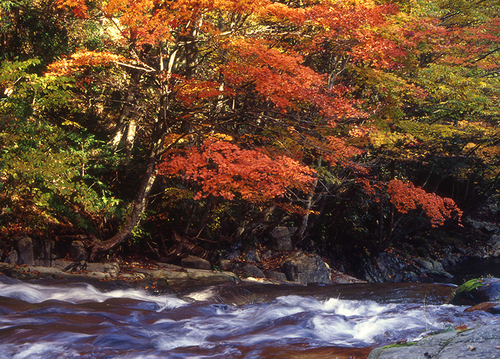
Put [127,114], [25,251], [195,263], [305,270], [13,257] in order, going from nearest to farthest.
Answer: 1. [13,257]
2. [25,251]
3. [127,114]
4. [195,263]
5. [305,270]

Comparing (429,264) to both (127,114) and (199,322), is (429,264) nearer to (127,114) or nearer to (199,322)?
(199,322)

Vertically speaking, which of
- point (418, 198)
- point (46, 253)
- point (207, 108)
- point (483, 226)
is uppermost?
point (207, 108)

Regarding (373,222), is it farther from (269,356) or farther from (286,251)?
(269,356)

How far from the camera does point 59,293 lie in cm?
784

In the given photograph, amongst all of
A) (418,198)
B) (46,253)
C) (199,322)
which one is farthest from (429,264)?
(46,253)

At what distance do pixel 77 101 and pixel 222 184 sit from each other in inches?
237

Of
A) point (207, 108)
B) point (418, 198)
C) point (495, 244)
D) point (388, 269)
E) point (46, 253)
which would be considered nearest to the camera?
point (46, 253)

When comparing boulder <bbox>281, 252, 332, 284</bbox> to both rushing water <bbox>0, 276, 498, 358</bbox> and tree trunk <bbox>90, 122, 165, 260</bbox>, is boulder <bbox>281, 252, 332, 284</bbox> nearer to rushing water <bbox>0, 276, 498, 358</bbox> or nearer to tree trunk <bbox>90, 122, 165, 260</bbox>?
rushing water <bbox>0, 276, 498, 358</bbox>

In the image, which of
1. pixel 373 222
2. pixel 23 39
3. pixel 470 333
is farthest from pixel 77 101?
pixel 373 222

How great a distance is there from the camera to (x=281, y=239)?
51.1 ft

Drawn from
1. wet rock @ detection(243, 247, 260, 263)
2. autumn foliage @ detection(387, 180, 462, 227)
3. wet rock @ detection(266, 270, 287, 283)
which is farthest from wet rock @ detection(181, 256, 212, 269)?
autumn foliage @ detection(387, 180, 462, 227)

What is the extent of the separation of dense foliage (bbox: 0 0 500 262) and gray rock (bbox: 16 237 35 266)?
0.31m

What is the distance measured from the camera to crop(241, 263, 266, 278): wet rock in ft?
42.2

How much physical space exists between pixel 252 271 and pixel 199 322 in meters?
6.11
